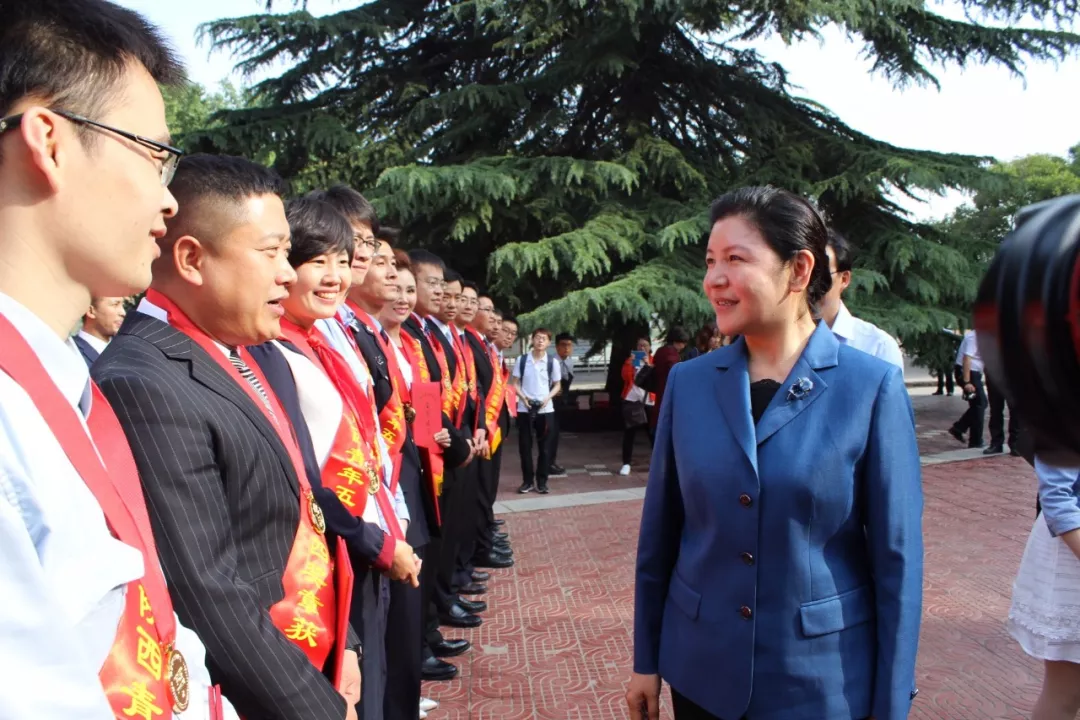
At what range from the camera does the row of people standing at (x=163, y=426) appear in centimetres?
97

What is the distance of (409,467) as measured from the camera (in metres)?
3.98

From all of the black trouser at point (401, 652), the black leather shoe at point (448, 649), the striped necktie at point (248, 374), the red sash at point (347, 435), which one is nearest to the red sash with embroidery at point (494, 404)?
the black leather shoe at point (448, 649)

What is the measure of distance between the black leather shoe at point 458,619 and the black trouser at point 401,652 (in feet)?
6.10

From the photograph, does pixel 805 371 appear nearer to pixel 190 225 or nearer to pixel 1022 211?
pixel 1022 211

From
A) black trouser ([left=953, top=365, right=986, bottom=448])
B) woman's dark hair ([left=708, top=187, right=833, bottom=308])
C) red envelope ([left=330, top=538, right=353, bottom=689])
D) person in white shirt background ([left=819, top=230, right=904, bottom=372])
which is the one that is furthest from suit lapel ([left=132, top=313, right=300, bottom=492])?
black trouser ([left=953, top=365, right=986, bottom=448])

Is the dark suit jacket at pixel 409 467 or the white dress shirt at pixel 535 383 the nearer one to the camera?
the dark suit jacket at pixel 409 467

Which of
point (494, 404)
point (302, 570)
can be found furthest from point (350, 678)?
point (494, 404)

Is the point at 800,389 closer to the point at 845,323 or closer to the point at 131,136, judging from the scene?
the point at 131,136

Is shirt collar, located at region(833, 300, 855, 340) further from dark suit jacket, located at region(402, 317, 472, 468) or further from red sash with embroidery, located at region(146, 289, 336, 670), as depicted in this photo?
red sash with embroidery, located at region(146, 289, 336, 670)

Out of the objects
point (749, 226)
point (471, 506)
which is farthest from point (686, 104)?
point (749, 226)

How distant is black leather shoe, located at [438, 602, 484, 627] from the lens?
5.22 meters

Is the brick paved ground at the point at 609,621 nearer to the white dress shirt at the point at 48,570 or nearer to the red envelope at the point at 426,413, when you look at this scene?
the red envelope at the point at 426,413

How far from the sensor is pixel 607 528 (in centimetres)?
771

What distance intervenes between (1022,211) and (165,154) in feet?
4.05
